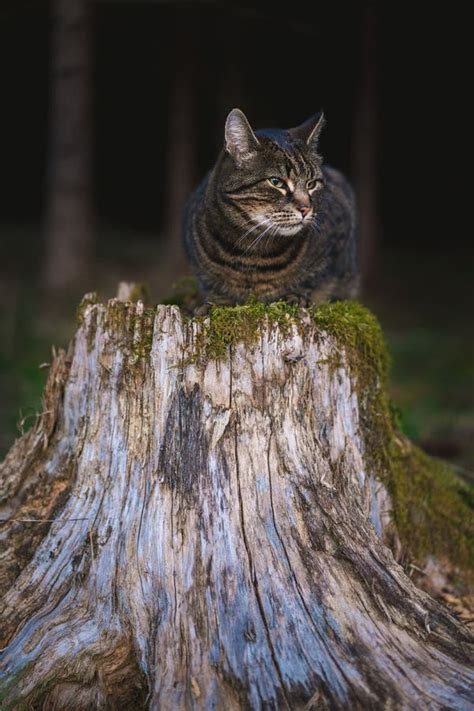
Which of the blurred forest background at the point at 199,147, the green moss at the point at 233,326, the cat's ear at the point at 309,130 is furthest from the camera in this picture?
the blurred forest background at the point at 199,147

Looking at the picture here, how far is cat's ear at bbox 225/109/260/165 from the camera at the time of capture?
3404 mm

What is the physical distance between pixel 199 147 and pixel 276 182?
11940mm

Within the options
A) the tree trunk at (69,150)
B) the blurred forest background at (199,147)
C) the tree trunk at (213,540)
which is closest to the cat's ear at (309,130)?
the tree trunk at (213,540)

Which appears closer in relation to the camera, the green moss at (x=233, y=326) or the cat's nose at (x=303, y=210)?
the green moss at (x=233, y=326)

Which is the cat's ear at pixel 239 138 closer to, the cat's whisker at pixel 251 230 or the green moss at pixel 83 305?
the cat's whisker at pixel 251 230

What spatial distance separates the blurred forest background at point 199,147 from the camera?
8555 millimetres

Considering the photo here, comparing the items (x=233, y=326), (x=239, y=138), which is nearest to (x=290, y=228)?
(x=239, y=138)

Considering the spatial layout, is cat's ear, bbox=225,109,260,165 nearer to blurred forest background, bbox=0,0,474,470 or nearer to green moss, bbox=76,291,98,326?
green moss, bbox=76,291,98,326

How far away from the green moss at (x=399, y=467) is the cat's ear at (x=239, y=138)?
0.82 meters

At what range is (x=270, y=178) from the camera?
347cm

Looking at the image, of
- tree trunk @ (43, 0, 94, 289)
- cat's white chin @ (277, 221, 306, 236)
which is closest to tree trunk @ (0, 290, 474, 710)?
cat's white chin @ (277, 221, 306, 236)

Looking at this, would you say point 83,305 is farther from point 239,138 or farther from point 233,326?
point 239,138

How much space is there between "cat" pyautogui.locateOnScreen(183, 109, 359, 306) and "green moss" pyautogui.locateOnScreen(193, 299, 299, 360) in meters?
0.69

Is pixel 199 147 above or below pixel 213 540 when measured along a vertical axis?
above
